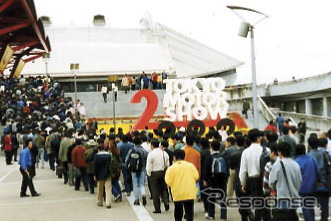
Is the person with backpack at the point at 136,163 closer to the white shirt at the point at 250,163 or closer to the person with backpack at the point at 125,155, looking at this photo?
the person with backpack at the point at 125,155

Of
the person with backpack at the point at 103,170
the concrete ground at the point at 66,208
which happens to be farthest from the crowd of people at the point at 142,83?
the person with backpack at the point at 103,170

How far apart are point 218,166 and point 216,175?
0.66 feet

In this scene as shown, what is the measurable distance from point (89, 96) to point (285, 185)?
2885 centimetres

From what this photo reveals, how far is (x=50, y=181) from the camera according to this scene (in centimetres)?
1523

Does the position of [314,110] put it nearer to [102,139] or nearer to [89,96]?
[89,96]

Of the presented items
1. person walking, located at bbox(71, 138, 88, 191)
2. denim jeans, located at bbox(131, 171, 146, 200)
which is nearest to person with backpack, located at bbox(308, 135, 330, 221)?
denim jeans, located at bbox(131, 171, 146, 200)

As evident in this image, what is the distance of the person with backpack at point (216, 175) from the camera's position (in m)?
8.73

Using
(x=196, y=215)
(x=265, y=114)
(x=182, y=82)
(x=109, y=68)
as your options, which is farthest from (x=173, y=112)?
(x=109, y=68)

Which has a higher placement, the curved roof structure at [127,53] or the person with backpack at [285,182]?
the curved roof structure at [127,53]

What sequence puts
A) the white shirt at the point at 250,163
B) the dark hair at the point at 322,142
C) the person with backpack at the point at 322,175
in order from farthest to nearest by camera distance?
the dark hair at the point at 322,142
the white shirt at the point at 250,163
the person with backpack at the point at 322,175

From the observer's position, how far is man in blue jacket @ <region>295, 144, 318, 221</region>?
7.08 m

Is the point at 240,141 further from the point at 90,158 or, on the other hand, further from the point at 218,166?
the point at 90,158

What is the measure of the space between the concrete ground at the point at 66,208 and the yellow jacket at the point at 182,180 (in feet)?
6.10

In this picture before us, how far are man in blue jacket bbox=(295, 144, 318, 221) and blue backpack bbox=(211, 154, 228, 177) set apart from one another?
72.1 inches
